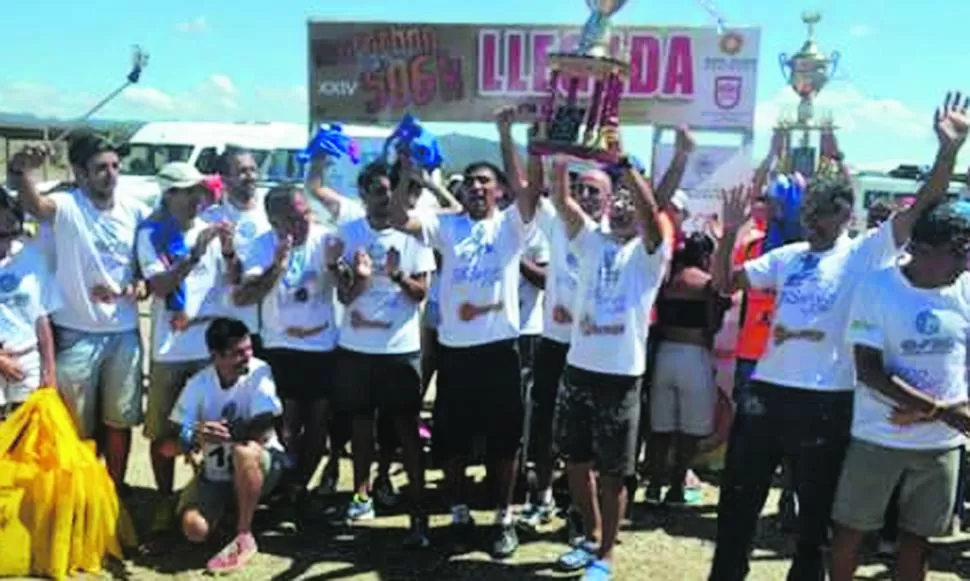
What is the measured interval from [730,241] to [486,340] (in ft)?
4.81

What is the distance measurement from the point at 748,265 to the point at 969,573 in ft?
7.13

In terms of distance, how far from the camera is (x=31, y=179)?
5340mm

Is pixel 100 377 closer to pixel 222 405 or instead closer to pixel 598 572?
pixel 222 405

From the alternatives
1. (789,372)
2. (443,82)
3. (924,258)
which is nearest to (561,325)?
(789,372)

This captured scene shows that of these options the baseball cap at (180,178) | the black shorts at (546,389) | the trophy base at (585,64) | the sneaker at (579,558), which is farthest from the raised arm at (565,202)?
the baseball cap at (180,178)

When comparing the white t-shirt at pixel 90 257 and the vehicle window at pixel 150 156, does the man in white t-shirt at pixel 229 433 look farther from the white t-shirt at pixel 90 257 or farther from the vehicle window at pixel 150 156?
the vehicle window at pixel 150 156

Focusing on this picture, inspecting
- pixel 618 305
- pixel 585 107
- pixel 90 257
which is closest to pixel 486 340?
pixel 618 305

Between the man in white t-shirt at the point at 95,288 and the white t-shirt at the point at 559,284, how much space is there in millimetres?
2228

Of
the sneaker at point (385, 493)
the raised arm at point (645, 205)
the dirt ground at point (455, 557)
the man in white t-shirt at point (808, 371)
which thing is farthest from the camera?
the sneaker at point (385, 493)

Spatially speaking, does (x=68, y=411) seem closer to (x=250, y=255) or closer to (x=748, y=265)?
(x=250, y=255)

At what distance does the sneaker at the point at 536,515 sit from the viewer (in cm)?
598

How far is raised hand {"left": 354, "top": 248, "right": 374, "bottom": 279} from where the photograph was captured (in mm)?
5648

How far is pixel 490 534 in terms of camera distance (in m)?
5.82

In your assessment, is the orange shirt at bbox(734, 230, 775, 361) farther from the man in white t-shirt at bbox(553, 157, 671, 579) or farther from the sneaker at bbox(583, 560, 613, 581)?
the sneaker at bbox(583, 560, 613, 581)
